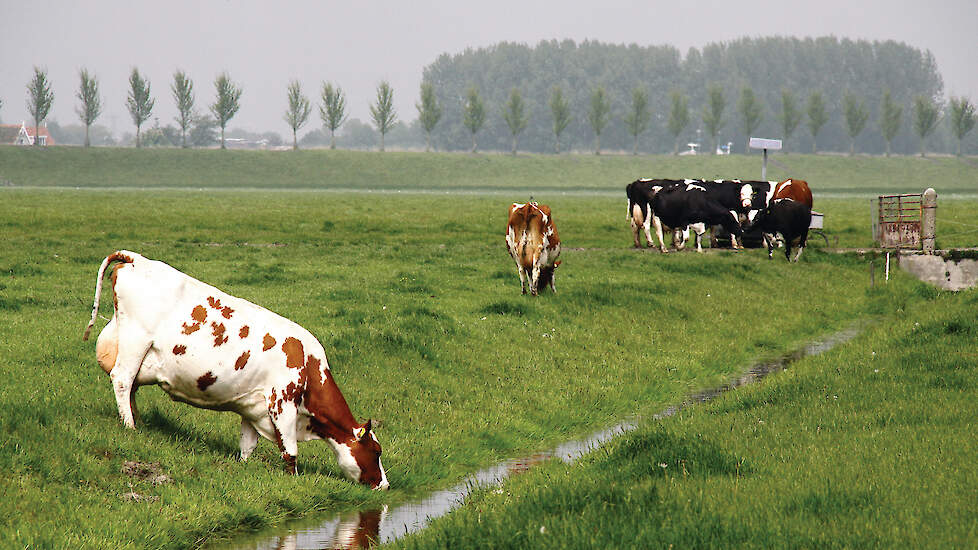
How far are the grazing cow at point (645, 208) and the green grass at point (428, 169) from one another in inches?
3233

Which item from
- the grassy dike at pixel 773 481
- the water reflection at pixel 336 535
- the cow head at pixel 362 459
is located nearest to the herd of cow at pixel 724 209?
the grassy dike at pixel 773 481

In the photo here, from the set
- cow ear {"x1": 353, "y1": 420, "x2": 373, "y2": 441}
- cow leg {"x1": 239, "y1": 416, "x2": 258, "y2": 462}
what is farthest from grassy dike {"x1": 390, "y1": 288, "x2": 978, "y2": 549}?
cow leg {"x1": 239, "y1": 416, "x2": 258, "y2": 462}

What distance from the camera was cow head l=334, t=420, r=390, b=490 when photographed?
401 inches

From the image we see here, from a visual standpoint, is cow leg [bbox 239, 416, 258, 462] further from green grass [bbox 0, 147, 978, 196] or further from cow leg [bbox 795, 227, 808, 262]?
green grass [bbox 0, 147, 978, 196]

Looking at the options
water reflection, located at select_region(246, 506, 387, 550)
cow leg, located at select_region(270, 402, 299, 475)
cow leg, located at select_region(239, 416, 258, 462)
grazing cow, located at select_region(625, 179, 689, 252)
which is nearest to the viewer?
water reflection, located at select_region(246, 506, 387, 550)

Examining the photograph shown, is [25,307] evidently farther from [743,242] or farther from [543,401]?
[743,242]

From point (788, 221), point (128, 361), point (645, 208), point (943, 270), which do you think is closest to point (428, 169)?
point (645, 208)

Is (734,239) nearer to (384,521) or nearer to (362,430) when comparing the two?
(362,430)

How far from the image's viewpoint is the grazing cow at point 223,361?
381 inches

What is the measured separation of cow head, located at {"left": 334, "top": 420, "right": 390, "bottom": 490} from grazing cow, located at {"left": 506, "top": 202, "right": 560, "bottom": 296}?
464 inches

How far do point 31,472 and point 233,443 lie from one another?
2.44 m

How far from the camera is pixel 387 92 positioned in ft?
529

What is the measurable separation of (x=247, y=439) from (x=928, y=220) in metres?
24.1

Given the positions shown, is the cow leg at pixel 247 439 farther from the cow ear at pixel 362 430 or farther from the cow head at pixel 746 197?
the cow head at pixel 746 197
